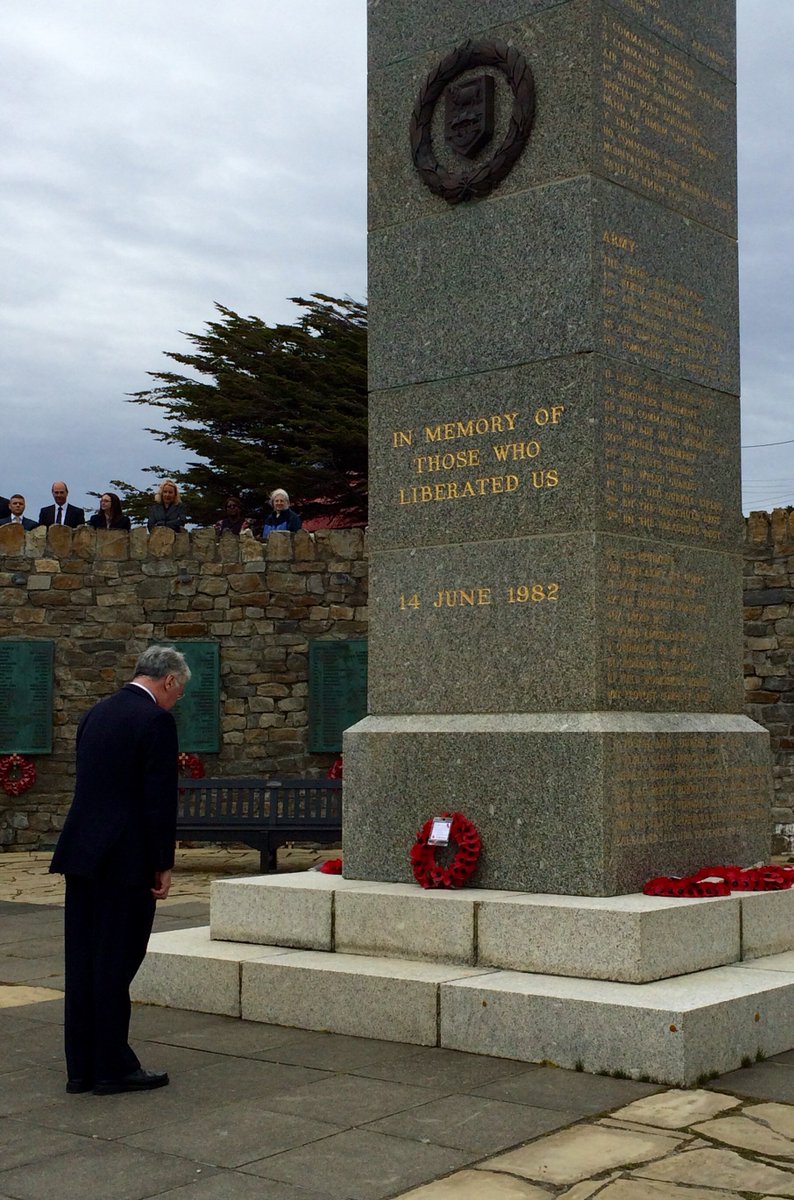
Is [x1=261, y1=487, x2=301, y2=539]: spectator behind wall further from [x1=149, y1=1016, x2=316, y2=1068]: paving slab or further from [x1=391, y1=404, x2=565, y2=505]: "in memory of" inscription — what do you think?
[x1=149, y1=1016, x2=316, y2=1068]: paving slab

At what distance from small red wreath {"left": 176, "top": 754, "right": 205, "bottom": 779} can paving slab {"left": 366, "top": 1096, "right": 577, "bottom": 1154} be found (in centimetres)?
1101

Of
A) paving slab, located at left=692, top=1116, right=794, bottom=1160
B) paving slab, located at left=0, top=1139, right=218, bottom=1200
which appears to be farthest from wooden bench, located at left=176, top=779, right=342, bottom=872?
paving slab, located at left=0, top=1139, right=218, bottom=1200

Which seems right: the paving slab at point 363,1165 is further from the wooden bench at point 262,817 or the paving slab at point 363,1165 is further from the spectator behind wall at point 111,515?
the spectator behind wall at point 111,515

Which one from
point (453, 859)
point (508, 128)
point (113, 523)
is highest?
point (508, 128)

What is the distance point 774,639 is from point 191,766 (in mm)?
6273

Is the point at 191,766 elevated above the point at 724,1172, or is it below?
above

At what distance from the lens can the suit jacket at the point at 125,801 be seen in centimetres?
504

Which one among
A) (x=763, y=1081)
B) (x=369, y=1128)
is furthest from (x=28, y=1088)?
(x=763, y=1081)

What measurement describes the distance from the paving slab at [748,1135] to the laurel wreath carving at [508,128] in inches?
167

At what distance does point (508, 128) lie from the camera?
6.64 m

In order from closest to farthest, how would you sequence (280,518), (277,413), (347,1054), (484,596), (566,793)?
(347,1054)
(566,793)
(484,596)
(280,518)
(277,413)

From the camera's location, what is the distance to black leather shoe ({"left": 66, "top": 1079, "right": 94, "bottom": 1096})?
4926mm

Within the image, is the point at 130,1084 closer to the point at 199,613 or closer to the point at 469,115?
the point at 469,115

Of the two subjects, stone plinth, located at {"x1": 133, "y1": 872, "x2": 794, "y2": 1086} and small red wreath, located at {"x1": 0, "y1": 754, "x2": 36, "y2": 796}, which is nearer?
stone plinth, located at {"x1": 133, "y1": 872, "x2": 794, "y2": 1086}
